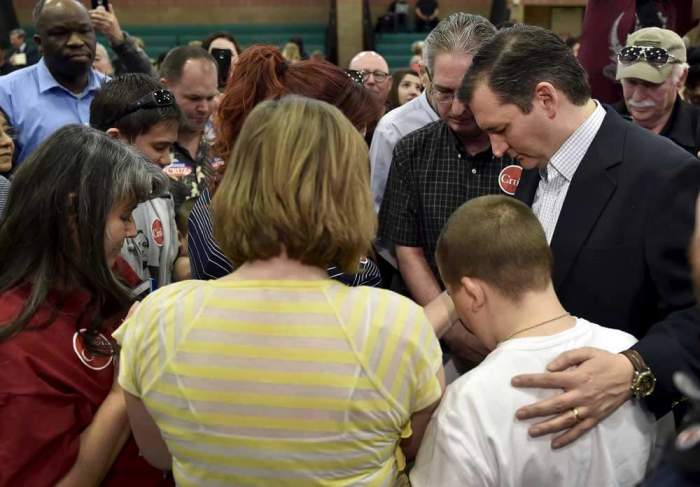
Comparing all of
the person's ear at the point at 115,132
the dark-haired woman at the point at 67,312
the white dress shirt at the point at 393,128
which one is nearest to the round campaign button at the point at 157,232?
the person's ear at the point at 115,132

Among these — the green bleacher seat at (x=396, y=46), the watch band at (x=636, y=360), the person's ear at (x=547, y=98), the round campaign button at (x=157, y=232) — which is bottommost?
the green bleacher seat at (x=396, y=46)

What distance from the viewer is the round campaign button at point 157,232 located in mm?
2388

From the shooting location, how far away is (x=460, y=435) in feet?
4.59

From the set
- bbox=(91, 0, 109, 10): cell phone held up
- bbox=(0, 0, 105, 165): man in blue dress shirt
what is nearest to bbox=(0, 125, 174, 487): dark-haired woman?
bbox=(0, 0, 105, 165): man in blue dress shirt

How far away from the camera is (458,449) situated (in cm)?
140

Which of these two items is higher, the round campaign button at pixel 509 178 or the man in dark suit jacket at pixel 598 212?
the man in dark suit jacket at pixel 598 212

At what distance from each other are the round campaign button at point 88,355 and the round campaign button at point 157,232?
86 centimetres

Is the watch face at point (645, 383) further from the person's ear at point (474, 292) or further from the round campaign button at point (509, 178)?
Result: the round campaign button at point (509, 178)

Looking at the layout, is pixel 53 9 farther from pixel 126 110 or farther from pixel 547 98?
pixel 547 98

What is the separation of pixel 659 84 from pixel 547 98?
1.76m

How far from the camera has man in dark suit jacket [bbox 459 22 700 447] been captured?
5.08 ft

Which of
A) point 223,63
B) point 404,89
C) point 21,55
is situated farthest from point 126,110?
point 21,55

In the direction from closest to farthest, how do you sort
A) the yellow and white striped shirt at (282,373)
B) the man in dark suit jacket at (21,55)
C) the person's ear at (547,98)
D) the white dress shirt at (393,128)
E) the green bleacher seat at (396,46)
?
the yellow and white striped shirt at (282,373) < the person's ear at (547,98) < the white dress shirt at (393,128) < the man in dark suit jacket at (21,55) < the green bleacher seat at (396,46)

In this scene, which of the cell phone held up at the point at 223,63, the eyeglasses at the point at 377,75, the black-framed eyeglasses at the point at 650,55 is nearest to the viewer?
the black-framed eyeglasses at the point at 650,55
